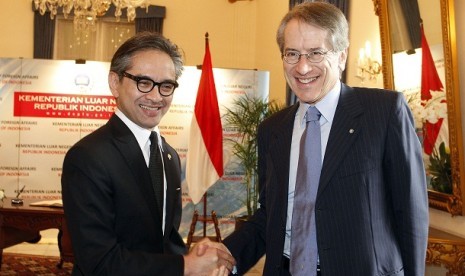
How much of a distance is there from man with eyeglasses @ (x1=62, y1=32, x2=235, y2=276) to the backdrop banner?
6.49 meters

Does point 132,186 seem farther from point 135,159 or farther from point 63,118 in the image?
point 63,118

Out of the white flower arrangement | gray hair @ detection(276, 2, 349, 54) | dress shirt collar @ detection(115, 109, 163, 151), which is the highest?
gray hair @ detection(276, 2, 349, 54)

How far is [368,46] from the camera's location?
5.74m

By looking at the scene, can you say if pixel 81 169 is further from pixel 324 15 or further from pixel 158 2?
pixel 158 2

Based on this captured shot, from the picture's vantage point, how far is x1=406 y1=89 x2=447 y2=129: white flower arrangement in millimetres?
4168

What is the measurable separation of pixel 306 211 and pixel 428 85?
267 cm

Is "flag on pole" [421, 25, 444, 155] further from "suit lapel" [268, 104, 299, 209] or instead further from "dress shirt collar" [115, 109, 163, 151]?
"dress shirt collar" [115, 109, 163, 151]

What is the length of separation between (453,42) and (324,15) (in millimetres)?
2285

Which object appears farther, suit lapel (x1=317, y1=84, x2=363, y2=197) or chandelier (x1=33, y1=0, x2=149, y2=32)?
chandelier (x1=33, y1=0, x2=149, y2=32)

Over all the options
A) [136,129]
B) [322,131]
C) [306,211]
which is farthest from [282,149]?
[136,129]

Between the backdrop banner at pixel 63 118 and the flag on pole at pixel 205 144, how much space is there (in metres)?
0.70

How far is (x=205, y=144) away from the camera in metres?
7.96

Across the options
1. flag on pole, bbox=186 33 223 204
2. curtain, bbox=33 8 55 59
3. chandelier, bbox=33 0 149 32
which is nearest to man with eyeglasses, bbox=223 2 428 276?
flag on pole, bbox=186 33 223 204

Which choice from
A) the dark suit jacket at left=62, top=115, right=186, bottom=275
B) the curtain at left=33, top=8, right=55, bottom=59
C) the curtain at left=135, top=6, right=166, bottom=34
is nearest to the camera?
the dark suit jacket at left=62, top=115, right=186, bottom=275
